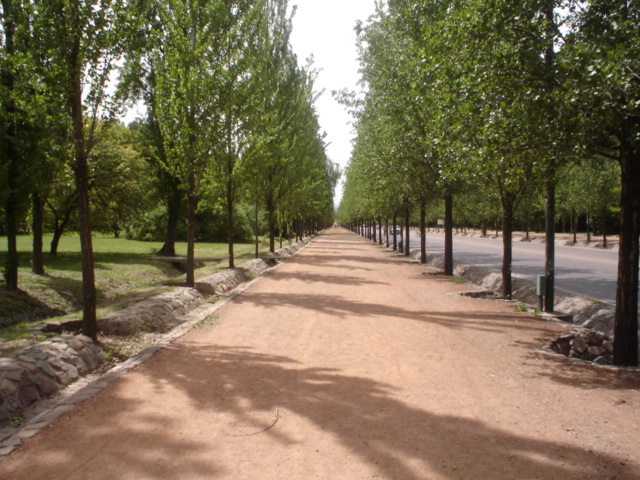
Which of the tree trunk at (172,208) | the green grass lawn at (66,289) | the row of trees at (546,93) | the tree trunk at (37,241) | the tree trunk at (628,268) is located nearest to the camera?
the row of trees at (546,93)

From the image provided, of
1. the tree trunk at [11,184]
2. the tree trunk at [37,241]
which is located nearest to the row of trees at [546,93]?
the tree trunk at [11,184]

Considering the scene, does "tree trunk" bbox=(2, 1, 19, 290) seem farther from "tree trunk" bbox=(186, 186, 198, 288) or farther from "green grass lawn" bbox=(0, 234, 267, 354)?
"tree trunk" bbox=(186, 186, 198, 288)

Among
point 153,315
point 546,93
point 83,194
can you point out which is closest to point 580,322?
point 546,93

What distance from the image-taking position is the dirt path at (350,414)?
3.92 m

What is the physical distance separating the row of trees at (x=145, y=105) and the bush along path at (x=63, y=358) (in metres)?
0.88

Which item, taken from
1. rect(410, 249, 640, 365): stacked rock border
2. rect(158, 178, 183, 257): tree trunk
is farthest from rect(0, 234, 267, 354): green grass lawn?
rect(410, 249, 640, 365): stacked rock border

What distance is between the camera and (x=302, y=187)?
31.8 metres

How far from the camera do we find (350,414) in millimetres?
4922

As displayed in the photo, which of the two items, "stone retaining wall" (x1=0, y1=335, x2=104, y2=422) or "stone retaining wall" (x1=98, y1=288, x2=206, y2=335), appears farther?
"stone retaining wall" (x1=98, y1=288, x2=206, y2=335)

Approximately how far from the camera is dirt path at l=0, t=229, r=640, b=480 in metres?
3.92

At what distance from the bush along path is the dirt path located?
1.73ft

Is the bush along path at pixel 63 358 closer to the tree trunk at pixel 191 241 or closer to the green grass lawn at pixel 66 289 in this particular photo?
the green grass lawn at pixel 66 289

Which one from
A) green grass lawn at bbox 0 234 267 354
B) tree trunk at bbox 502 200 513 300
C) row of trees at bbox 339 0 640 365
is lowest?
green grass lawn at bbox 0 234 267 354

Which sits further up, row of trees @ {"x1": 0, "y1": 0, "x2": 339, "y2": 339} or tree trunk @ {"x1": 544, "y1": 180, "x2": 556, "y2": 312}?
row of trees @ {"x1": 0, "y1": 0, "x2": 339, "y2": 339}
